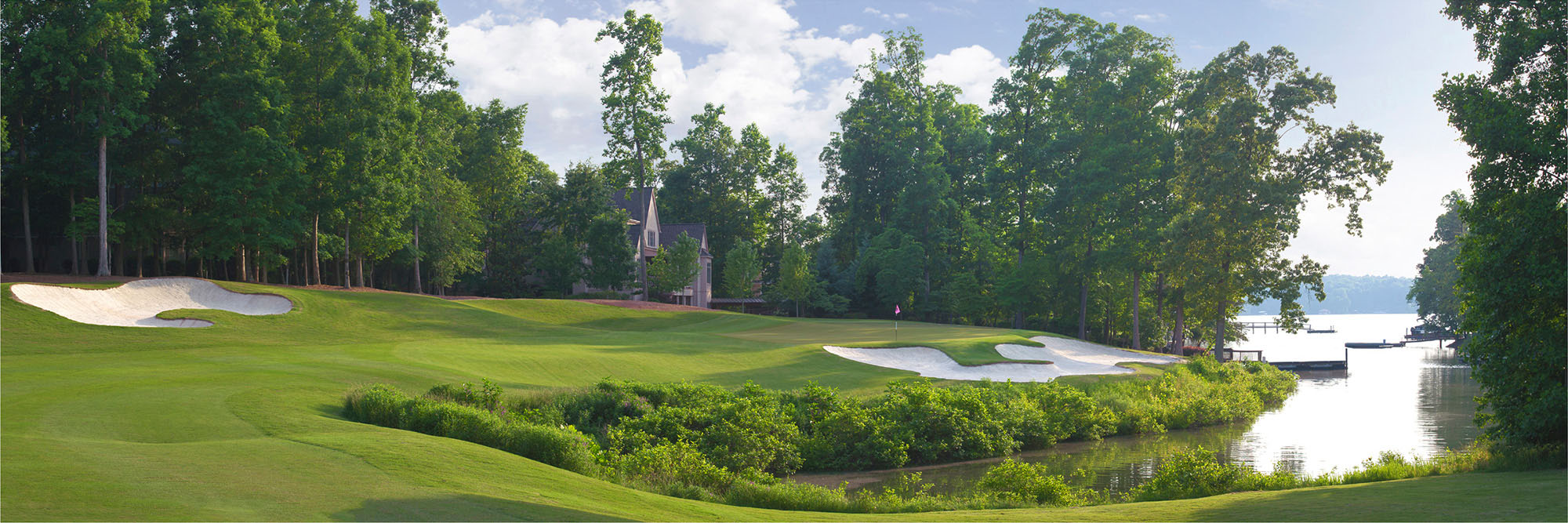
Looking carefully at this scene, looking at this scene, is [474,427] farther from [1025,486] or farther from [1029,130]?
[1029,130]

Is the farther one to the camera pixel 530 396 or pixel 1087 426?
pixel 1087 426

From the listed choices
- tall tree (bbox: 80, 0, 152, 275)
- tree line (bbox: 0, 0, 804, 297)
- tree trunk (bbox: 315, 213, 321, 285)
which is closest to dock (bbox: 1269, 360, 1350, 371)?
tree line (bbox: 0, 0, 804, 297)

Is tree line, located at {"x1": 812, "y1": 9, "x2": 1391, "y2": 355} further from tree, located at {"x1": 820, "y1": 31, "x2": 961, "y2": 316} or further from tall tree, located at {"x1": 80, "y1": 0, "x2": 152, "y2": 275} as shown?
tall tree, located at {"x1": 80, "y1": 0, "x2": 152, "y2": 275}

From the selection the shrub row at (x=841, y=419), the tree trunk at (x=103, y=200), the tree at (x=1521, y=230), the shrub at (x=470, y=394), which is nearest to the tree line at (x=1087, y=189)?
the shrub row at (x=841, y=419)

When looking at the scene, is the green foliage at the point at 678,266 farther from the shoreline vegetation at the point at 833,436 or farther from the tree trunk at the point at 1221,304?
the shoreline vegetation at the point at 833,436

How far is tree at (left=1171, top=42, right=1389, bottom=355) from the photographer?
1542 inches

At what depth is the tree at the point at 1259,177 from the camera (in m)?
39.2

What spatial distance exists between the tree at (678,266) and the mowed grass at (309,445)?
29778mm

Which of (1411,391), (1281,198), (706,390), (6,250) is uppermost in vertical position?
(1281,198)

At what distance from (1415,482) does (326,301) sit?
109ft

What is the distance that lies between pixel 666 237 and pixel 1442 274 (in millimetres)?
65997

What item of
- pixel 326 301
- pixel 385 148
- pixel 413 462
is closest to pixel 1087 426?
pixel 413 462

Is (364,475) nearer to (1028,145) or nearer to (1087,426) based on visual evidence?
(1087,426)

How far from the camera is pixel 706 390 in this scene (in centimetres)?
2045
